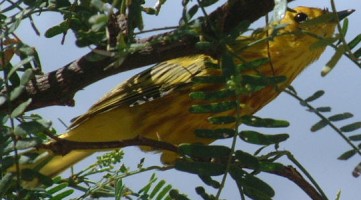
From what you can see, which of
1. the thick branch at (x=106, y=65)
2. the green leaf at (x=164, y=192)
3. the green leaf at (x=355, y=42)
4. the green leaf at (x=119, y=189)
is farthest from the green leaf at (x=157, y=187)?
the green leaf at (x=355, y=42)

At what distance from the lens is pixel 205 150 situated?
5.05 ft

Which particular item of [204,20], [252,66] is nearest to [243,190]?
[252,66]

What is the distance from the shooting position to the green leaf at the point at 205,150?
60.2 inches

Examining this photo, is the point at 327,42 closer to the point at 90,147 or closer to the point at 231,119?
the point at 231,119

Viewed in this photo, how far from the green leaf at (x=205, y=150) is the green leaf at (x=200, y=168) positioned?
19mm

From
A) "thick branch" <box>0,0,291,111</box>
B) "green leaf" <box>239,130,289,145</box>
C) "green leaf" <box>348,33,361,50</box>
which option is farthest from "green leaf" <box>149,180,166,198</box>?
"green leaf" <box>348,33,361,50</box>

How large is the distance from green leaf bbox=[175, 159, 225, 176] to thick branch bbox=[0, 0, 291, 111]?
9.6 inches

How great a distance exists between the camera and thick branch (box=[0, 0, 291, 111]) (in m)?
1.64

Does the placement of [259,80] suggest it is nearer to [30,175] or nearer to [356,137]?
[356,137]

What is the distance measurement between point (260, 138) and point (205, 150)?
109 millimetres

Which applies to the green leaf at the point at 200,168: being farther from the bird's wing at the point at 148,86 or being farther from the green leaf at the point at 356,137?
the bird's wing at the point at 148,86

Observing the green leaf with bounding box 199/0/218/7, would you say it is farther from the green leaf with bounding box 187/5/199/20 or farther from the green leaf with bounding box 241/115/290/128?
the green leaf with bounding box 241/115/290/128

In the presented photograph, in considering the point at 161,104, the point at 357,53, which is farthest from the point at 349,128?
the point at 161,104

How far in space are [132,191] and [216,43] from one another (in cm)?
83
